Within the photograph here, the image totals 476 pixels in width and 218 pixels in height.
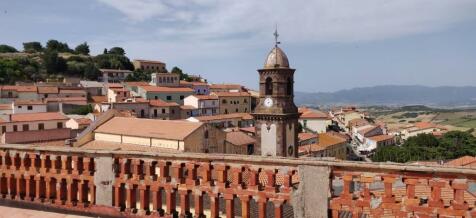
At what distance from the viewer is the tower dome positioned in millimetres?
32438

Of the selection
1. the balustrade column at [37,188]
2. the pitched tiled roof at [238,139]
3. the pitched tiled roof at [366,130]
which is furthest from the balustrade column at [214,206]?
the pitched tiled roof at [366,130]

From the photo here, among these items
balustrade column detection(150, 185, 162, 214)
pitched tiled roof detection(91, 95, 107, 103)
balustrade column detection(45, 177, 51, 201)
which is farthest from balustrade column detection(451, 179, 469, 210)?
pitched tiled roof detection(91, 95, 107, 103)

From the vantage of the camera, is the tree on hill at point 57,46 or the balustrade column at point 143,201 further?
the tree on hill at point 57,46

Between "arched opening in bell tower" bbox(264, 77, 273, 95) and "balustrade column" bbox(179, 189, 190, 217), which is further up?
"arched opening in bell tower" bbox(264, 77, 273, 95)

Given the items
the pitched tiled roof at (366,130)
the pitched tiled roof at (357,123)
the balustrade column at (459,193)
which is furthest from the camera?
the pitched tiled roof at (357,123)

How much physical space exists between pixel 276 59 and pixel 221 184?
88.9 ft

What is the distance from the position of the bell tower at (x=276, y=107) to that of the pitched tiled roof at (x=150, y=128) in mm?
9060

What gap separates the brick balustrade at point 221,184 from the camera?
17.0ft

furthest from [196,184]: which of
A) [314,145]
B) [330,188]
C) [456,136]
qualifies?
[456,136]

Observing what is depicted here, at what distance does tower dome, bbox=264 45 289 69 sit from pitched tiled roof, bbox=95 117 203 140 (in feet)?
36.2

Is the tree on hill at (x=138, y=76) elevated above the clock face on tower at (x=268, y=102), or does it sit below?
above

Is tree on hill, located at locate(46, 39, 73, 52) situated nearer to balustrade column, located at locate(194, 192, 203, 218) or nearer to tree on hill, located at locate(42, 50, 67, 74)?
tree on hill, located at locate(42, 50, 67, 74)

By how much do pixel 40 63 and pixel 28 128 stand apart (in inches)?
2538

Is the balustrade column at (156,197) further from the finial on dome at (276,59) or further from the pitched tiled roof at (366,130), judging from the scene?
the pitched tiled roof at (366,130)
